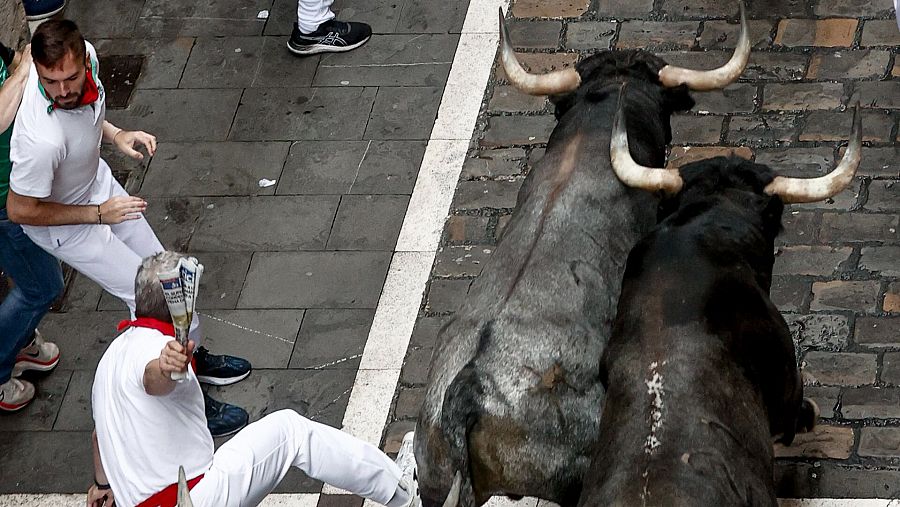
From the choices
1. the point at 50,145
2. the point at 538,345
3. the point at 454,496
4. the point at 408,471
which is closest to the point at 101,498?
the point at 408,471

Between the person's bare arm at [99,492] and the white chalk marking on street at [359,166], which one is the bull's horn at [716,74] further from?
the person's bare arm at [99,492]

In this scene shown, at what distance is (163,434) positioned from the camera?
6293mm

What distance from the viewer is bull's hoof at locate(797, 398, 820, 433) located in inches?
276

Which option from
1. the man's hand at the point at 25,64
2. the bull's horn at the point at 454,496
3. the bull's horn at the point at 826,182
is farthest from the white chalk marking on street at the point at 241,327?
the bull's horn at the point at 826,182

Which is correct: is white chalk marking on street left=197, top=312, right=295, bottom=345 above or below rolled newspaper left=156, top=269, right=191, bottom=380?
below

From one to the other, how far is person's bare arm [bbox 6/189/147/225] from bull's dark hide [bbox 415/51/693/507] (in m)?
1.94

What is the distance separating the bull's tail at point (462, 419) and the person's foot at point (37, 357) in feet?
11.5

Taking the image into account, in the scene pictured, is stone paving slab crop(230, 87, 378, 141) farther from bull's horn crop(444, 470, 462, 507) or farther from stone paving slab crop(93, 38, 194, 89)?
bull's horn crop(444, 470, 462, 507)

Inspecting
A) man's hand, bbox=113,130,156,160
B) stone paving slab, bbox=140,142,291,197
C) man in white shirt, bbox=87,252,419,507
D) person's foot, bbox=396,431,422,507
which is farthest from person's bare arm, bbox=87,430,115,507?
stone paving slab, bbox=140,142,291,197

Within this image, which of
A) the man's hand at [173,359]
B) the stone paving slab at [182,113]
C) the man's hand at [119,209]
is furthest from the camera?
the stone paving slab at [182,113]

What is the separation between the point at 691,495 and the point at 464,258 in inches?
142

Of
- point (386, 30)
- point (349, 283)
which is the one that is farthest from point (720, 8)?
point (349, 283)

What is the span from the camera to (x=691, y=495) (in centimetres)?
516

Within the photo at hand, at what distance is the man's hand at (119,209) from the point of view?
7176 millimetres
